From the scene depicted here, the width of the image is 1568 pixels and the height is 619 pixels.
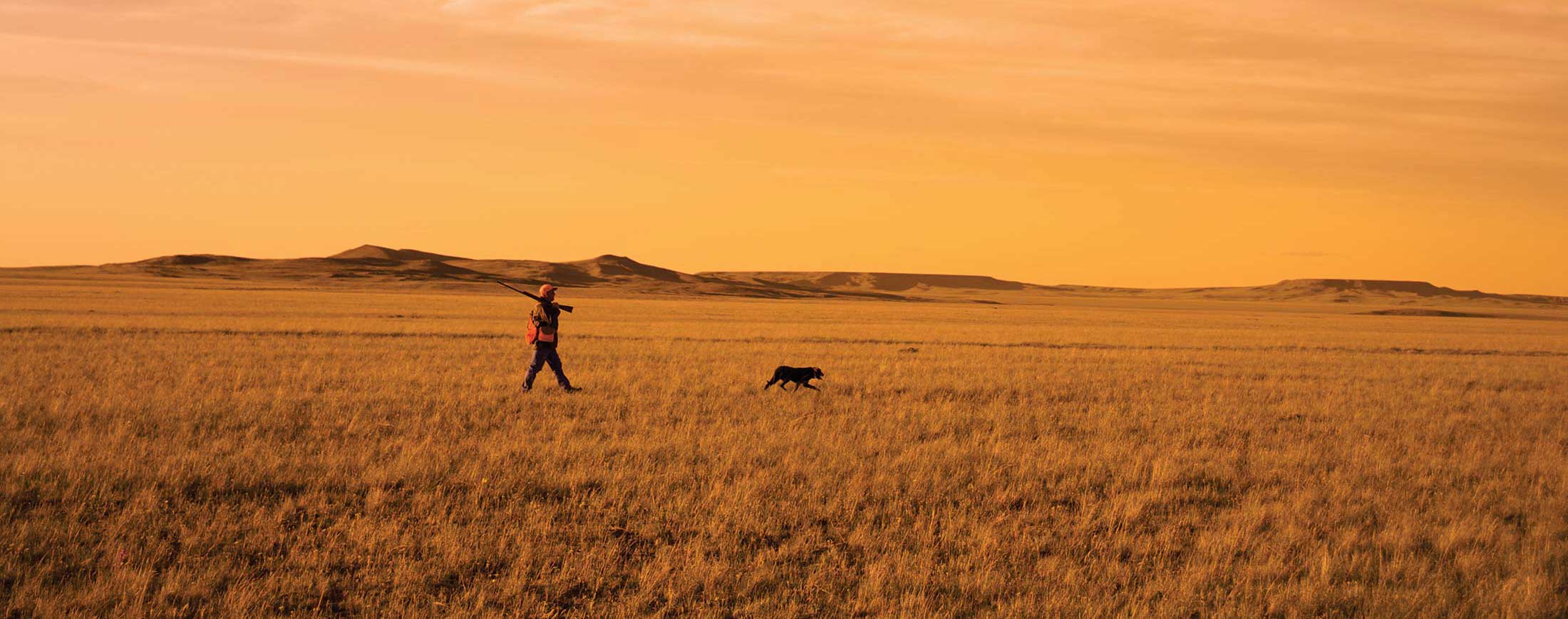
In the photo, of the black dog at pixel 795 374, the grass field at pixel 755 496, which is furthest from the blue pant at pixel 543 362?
the black dog at pixel 795 374

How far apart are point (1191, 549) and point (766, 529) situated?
10.6 ft

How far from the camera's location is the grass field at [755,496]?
6148 millimetres

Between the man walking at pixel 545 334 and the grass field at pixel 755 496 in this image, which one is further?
the man walking at pixel 545 334

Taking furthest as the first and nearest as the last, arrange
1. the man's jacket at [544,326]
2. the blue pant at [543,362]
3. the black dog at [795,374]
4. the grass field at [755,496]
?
the black dog at [795,374] < the blue pant at [543,362] < the man's jacket at [544,326] < the grass field at [755,496]

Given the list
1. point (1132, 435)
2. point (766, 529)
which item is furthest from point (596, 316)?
point (766, 529)

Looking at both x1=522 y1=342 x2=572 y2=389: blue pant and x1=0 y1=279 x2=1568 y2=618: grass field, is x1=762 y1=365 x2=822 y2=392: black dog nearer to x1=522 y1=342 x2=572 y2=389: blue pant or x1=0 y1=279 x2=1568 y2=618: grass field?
x1=0 y1=279 x2=1568 y2=618: grass field

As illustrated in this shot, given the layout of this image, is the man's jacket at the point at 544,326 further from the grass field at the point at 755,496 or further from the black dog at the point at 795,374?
the black dog at the point at 795,374

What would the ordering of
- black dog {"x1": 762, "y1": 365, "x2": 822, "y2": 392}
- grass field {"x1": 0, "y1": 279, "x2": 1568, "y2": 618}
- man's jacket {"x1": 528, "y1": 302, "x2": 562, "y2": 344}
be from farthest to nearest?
black dog {"x1": 762, "y1": 365, "x2": 822, "y2": 392} → man's jacket {"x1": 528, "y1": 302, "x2": 562, "y2": 344} → grass field {"x1": 0, "y1": 279, "x2": 1568, "y2": 618}

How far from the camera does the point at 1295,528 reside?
7.88 metres

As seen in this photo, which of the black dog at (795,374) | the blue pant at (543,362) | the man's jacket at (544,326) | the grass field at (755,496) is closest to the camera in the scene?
the grass field at (755,496)

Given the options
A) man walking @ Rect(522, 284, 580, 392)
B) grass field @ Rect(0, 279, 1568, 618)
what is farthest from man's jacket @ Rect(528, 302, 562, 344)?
grass field @ Rect(0, 279, 1568, 618)

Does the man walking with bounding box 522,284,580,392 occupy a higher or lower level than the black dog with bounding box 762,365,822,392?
higher

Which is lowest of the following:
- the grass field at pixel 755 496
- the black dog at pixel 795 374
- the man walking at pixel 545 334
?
the grass field at pixel 755 496

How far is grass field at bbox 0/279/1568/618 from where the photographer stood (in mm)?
6148
